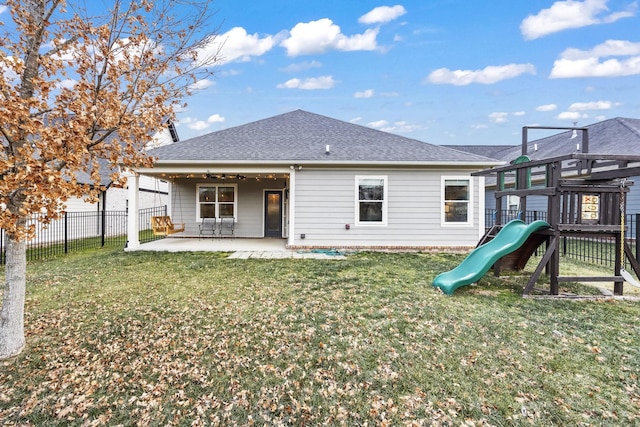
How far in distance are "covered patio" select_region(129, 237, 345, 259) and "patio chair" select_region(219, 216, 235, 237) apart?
0.81 meters

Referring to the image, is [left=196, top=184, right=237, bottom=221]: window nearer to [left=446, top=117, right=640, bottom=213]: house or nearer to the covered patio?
the covered patio

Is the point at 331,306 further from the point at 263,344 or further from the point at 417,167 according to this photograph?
the point at 417,167

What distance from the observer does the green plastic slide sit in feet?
17.0

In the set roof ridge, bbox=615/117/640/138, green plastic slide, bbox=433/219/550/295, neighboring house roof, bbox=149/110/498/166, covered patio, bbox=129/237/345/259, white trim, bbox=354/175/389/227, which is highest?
roof ridge, bbox=615/117/640/138

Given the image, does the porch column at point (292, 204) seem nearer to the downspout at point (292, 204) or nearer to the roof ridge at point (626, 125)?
the downspout at point (292, 204)

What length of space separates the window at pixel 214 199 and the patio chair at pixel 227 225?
0.27 metres

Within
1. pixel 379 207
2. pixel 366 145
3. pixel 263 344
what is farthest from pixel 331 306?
pixel 366 145

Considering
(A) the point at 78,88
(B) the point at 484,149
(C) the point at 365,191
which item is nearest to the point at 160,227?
(C) the point at 365,191

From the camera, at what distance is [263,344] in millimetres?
3293

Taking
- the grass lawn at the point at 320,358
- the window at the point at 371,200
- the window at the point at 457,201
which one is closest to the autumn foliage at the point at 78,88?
the grass lawn at the point at 320,358

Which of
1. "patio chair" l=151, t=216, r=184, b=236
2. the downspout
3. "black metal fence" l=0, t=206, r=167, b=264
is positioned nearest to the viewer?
"black metal fence" l=0, t=206, r=167, b=264

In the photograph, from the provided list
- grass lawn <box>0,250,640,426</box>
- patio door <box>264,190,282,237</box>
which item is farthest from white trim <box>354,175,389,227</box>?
Answer: grass lawn <box>0,250,640,426</box>

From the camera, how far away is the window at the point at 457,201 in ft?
31.7

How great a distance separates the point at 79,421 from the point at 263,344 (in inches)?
61.3
